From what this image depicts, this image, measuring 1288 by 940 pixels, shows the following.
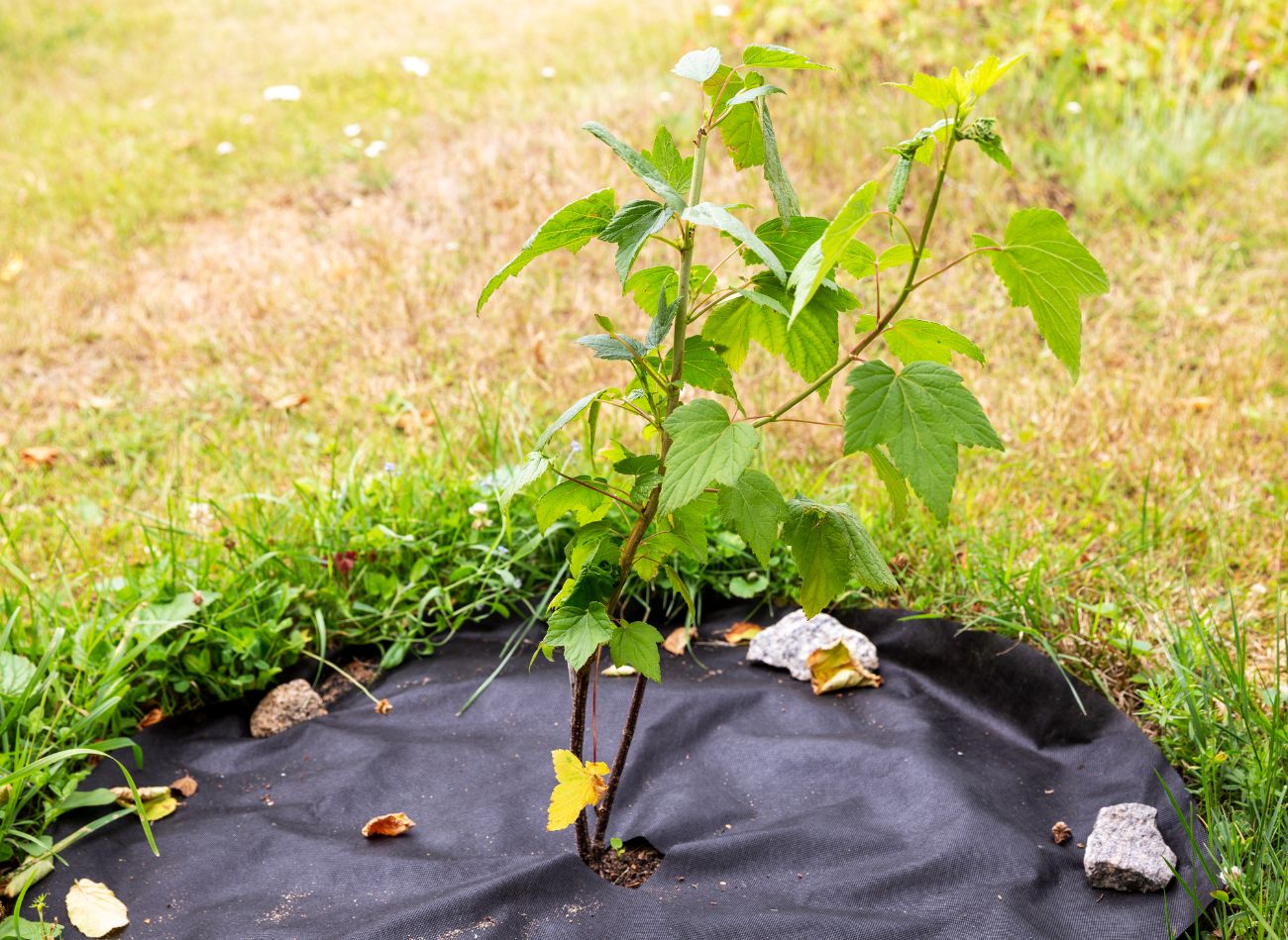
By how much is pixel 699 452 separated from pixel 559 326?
2.62 metres

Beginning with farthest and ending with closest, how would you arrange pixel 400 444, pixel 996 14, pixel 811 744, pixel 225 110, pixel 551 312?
pixel 225 110, pixel 996 14, pixel 551 312, pixel 400 444, pixel 811 744

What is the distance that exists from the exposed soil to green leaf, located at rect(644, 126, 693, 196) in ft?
3.47

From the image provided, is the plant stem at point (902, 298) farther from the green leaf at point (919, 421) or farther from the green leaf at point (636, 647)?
the green leaf at point (636, 647)

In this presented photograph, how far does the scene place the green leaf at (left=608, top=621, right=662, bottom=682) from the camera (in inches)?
53.9

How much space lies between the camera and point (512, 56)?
635 cm

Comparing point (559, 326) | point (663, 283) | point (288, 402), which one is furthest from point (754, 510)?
point (559, 326)

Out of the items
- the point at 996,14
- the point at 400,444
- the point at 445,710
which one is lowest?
the point at 445,710

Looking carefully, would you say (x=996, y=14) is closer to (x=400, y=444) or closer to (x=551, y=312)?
(x=551, y=312)

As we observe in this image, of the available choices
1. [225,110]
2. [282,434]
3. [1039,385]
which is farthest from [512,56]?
[1039,385]

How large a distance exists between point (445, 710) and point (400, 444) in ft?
3.01

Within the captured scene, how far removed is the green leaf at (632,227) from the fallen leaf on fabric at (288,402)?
228 cm

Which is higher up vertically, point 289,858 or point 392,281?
point 392,281

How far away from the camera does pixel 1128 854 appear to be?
1596 millimetres

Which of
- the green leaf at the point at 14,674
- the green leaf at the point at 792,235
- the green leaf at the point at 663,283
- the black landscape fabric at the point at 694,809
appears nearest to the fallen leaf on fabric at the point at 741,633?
the black landscape fabric at the point at 694,809
